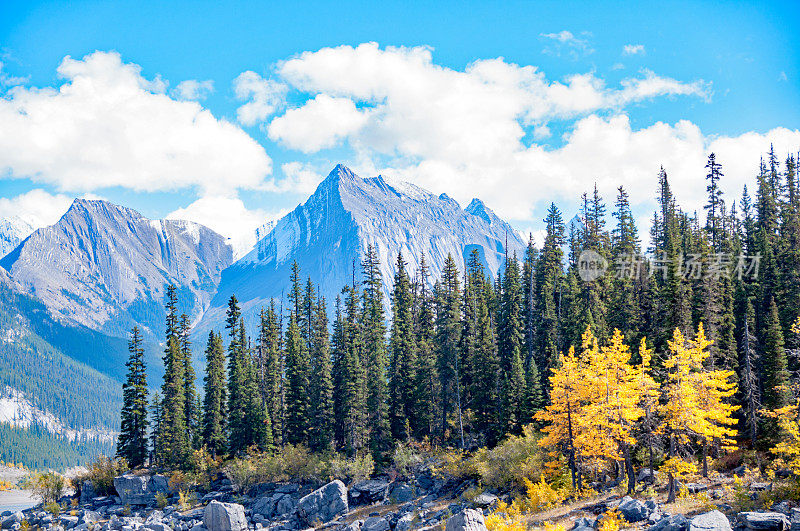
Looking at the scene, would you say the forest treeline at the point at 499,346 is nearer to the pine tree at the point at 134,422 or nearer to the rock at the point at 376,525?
the pine tree at the point at 134,422

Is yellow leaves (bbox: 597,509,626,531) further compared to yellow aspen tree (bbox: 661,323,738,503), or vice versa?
yellow aspen tree (bbox: 661,323,738,503)

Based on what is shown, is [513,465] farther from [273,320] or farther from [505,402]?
[273,320]

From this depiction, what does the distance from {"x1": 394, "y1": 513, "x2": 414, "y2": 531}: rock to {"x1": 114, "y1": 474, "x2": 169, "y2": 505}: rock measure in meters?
34.1

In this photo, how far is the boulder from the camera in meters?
49.8

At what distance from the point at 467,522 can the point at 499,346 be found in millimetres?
36847

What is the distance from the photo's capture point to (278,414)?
214 feet

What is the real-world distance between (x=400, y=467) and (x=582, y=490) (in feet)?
74.0

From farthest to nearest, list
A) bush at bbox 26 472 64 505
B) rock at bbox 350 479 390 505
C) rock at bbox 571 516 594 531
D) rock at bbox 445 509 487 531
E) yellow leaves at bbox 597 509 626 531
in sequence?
bush at bbox 26 472 64 505, rock at bbox 350 479 390 505, rock at bbox 571 516 594 531, rock at bbox 445 509 487 531, yellow leaves at bbox 597 509 626 531

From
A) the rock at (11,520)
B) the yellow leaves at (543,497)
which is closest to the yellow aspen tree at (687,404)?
the yellow leaves at (543,497)

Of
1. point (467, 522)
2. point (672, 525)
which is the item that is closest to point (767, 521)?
point (672, 525)

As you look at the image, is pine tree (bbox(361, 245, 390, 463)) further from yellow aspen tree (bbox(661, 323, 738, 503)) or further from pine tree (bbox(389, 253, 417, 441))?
yellow aspen tree (bbox(661, 323, 738, 503))

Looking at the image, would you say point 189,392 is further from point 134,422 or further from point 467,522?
point 467,522

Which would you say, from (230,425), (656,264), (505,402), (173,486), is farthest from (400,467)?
(656,264)

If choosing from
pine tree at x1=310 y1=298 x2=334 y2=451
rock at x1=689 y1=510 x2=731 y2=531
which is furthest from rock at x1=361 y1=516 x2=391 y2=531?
rock at x1=689 y1=510 x2=731 y2=531
